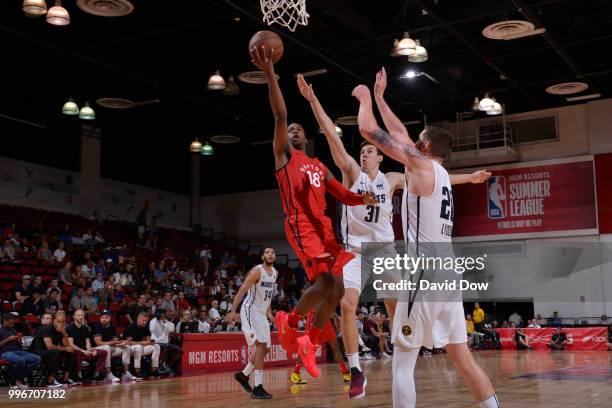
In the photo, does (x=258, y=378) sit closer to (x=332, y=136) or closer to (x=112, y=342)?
(x=332, y=136)

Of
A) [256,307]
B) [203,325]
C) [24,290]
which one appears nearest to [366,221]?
[256,307]

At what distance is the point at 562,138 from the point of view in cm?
2545

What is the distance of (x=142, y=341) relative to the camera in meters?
13.5

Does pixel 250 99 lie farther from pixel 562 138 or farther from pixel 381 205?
pixel 381 205

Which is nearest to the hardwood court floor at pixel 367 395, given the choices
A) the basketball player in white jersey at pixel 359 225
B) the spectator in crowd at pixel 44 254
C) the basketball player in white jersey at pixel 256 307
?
the basketball player in white jersey at pixel 256 307

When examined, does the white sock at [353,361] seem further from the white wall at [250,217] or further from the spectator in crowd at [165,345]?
the white wall at [250,217]

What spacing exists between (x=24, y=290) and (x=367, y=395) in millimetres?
9516

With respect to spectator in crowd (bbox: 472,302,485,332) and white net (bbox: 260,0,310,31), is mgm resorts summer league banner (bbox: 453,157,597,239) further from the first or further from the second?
white net (bbox: 260,0,310,31)

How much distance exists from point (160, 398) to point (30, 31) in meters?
10.5

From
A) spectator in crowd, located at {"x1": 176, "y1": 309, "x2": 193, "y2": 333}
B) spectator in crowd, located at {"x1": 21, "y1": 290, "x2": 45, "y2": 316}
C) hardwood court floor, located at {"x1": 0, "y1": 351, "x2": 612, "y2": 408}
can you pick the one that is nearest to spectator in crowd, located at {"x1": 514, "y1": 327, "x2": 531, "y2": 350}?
hardwood court floor, located at {"x1": 0, "y1": 351, "x2": 612, "y2": 408}

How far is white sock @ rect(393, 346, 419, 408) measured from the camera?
14.7ft

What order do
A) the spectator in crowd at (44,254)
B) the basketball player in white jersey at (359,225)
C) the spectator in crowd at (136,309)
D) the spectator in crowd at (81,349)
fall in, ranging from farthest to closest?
the spectator in crowd at (44,254)
the spectator in crowd at (136,309)
the spectator in crowd at (81,349)
the basketball player in white jersey at (359,225)

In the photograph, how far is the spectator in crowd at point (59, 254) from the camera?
18703 mm

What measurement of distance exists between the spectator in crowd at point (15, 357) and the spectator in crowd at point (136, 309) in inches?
122
